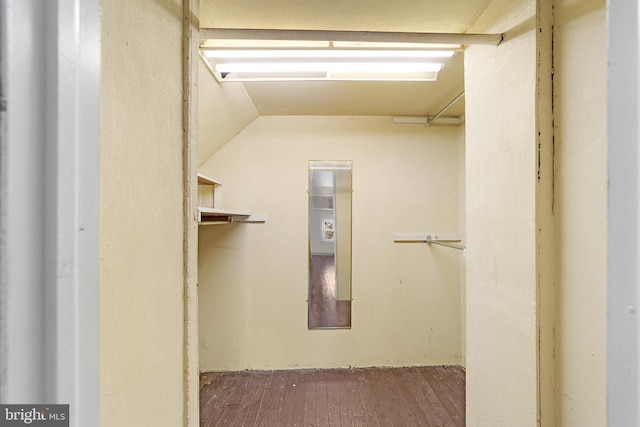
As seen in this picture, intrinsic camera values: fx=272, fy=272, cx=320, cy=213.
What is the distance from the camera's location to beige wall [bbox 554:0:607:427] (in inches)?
28.0

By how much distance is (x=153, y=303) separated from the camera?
0.62m

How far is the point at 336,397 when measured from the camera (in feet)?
6.20

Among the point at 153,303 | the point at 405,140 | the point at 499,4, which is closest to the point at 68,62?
the point at 153,303

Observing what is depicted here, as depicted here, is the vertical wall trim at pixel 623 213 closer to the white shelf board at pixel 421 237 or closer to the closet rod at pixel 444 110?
the closet rod at pixel 444 110

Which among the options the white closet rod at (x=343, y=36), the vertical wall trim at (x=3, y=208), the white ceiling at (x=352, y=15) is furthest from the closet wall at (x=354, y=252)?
the vertical wall trim at (x=3, y=208)

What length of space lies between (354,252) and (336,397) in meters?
1.04

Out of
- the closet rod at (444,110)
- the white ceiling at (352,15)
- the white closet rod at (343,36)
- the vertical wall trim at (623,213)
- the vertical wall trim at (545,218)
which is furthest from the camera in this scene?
the closet rod at (444,110)

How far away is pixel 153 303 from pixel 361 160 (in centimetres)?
194

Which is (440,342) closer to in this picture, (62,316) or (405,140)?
(405,140)

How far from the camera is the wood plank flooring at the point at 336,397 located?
1693 mm

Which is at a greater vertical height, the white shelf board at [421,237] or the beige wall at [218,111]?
the beige wall at [218,111]

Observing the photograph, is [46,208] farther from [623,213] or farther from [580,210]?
[580,210]

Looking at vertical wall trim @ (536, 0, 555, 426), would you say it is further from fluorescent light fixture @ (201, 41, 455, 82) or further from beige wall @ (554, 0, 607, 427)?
fluorescent light fixture @ (201, 41, 455, 82)

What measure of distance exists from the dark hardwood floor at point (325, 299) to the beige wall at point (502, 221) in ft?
3.82
